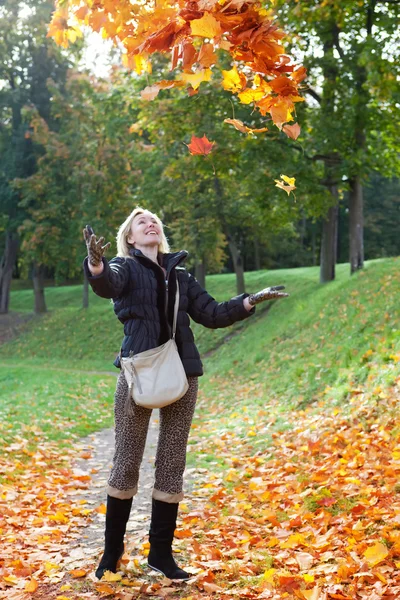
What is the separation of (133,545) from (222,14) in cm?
345

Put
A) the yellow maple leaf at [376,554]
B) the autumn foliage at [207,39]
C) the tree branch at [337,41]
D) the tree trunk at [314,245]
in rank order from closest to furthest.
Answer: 1. the autumn foliage at [207,39]
2. the yellow maple leaf at [376,554]
3. the tree branch at [337,41]
4. the tree trunk at [314,245]

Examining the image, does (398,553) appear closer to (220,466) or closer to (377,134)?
(220,466)

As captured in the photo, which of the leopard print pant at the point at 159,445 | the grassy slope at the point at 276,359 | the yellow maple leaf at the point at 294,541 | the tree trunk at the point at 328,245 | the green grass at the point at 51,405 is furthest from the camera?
the tree trunk at the point at 328,245

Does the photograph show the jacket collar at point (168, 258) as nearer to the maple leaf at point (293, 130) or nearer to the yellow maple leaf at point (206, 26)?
the maple leaf at point (293, 130)

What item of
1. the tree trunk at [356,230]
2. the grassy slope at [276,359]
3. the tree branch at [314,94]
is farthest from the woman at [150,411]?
the tree branch at [314,94]

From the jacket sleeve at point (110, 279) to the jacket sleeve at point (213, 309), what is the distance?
1.59 feet

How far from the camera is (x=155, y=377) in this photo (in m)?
3.74

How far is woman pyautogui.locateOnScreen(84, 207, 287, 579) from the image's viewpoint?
152 inches

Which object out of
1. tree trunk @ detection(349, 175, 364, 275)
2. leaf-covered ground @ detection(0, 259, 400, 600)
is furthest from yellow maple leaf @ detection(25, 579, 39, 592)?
tree trunk @ detection(349, 175, 364, 275)

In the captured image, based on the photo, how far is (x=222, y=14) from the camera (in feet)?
9.29

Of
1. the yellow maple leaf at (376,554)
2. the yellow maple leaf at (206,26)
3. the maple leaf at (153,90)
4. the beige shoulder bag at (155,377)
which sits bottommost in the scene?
the yellow maple leaf at (376,554)

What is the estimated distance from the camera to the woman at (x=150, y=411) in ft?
12.7

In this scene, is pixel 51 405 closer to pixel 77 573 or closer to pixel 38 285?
pixel 77 573

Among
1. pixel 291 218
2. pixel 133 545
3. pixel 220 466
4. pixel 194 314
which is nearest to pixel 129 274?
pixel 194 314
